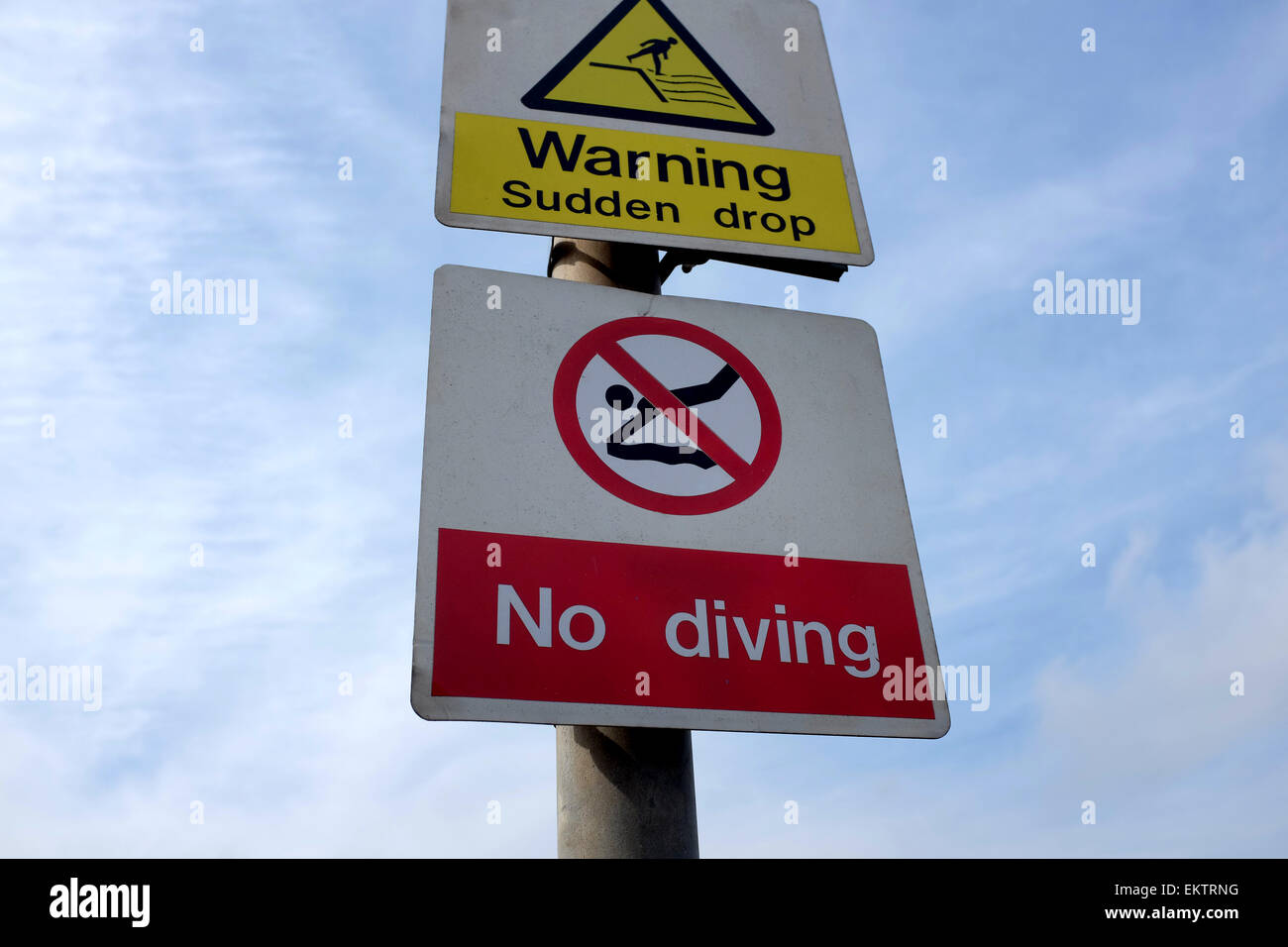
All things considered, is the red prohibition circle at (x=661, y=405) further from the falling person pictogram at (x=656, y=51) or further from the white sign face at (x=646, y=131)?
the falling person pictogram at (x=656, y=51)

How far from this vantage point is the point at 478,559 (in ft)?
5.33

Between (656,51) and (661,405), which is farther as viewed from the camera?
(656,51)

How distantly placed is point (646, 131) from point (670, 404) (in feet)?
2.62

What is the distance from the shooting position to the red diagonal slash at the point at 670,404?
73.3 inches

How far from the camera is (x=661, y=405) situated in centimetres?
190

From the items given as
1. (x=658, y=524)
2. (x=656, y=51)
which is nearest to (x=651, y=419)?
(x=658, y=524)

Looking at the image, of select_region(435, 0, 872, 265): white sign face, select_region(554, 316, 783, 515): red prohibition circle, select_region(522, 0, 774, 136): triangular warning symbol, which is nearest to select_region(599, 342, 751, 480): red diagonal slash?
select_region(554, 316, 783, 515): red prohibition circle

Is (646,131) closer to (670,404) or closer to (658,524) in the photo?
(670,404)

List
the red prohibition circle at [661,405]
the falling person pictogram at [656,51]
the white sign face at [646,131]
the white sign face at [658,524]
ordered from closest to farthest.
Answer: the white sign face at [658,524], the red prohibition circle at [661,405], the white sign face at [646,131], the falling person pictogram at [656,51]

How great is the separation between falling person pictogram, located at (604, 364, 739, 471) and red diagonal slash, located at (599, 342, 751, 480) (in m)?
0.01

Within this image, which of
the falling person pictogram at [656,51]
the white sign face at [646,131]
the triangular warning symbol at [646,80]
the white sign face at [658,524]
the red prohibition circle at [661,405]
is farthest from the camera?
the falling person pictogram at [656,51]

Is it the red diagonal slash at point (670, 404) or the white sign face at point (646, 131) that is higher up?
the white sign face at point (646, 131)

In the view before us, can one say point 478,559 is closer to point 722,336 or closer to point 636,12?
point 722,336

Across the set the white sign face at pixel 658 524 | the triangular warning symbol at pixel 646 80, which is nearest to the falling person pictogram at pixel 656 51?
the triangular warning symbol at pixel 646 80
